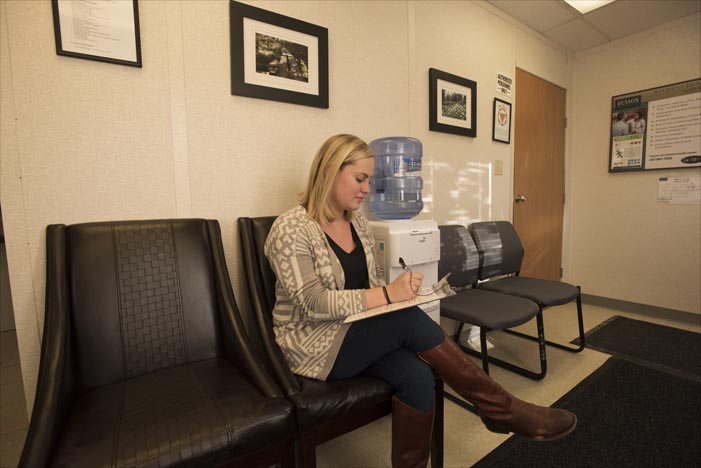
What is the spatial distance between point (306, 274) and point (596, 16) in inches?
135

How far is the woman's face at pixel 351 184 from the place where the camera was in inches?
53.1

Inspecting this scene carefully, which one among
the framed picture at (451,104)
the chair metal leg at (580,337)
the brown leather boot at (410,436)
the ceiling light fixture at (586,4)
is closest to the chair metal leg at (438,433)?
the brown leather boot at (410,436)

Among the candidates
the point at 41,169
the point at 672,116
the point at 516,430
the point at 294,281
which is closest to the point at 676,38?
the point at 672,116

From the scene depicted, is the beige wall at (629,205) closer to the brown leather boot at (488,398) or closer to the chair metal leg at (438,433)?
the brown leather boot at (488,398)

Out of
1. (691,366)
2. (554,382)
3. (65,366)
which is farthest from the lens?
(691,366)

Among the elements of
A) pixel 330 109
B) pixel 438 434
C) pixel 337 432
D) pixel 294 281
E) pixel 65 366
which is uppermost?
pixel 330 109

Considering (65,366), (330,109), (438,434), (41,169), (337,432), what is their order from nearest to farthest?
(65,366) < (337,432) < (41,169) < (438,434) < (330,109)

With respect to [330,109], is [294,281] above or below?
below

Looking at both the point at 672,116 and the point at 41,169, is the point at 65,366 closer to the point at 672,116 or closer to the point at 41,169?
the point at 41,169

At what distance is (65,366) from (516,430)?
4.74 ft

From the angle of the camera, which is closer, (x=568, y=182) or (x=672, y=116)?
(x=672, y=116)

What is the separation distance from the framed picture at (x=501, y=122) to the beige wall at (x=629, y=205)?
129 cm

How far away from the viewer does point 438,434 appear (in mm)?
1315

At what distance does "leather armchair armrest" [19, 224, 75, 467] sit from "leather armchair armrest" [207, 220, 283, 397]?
1.46 feet
